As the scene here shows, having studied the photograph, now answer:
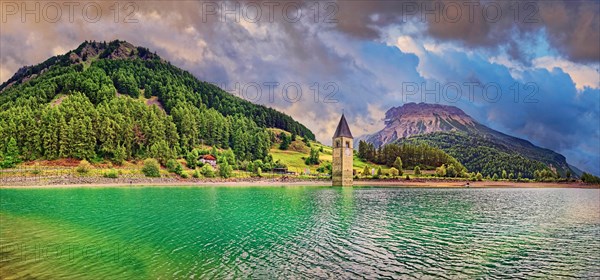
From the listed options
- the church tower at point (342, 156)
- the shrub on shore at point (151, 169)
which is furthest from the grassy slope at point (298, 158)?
the shrub on shore at point (151, 169)

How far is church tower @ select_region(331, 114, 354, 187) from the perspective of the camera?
120625mm

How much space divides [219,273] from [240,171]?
119526mm

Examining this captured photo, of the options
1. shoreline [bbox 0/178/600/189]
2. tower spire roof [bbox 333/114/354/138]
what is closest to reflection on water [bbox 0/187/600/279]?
shoreline [bbox 0/178/600/189]

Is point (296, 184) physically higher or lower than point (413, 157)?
lower

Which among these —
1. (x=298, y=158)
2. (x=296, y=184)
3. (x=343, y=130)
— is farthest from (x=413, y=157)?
(x=296, y=184)

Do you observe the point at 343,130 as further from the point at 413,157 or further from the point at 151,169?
the point at 413,157

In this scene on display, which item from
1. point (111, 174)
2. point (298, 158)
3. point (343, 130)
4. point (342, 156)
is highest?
point (343, 130)

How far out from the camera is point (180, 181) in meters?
106

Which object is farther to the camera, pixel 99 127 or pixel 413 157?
pixel 413 157

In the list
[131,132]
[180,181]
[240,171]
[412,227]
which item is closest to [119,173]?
[180,181]

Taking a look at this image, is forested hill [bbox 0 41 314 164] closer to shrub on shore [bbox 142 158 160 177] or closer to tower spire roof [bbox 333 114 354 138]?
shrub on shore [bbox 142 158 160 177]

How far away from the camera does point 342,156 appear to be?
121688 millimetres

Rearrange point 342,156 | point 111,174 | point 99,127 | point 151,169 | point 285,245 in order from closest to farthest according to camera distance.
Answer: point 285,245 → point 111,174 → point 151,169 → point 99,127 → point 342,156

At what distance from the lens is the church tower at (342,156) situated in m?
121
